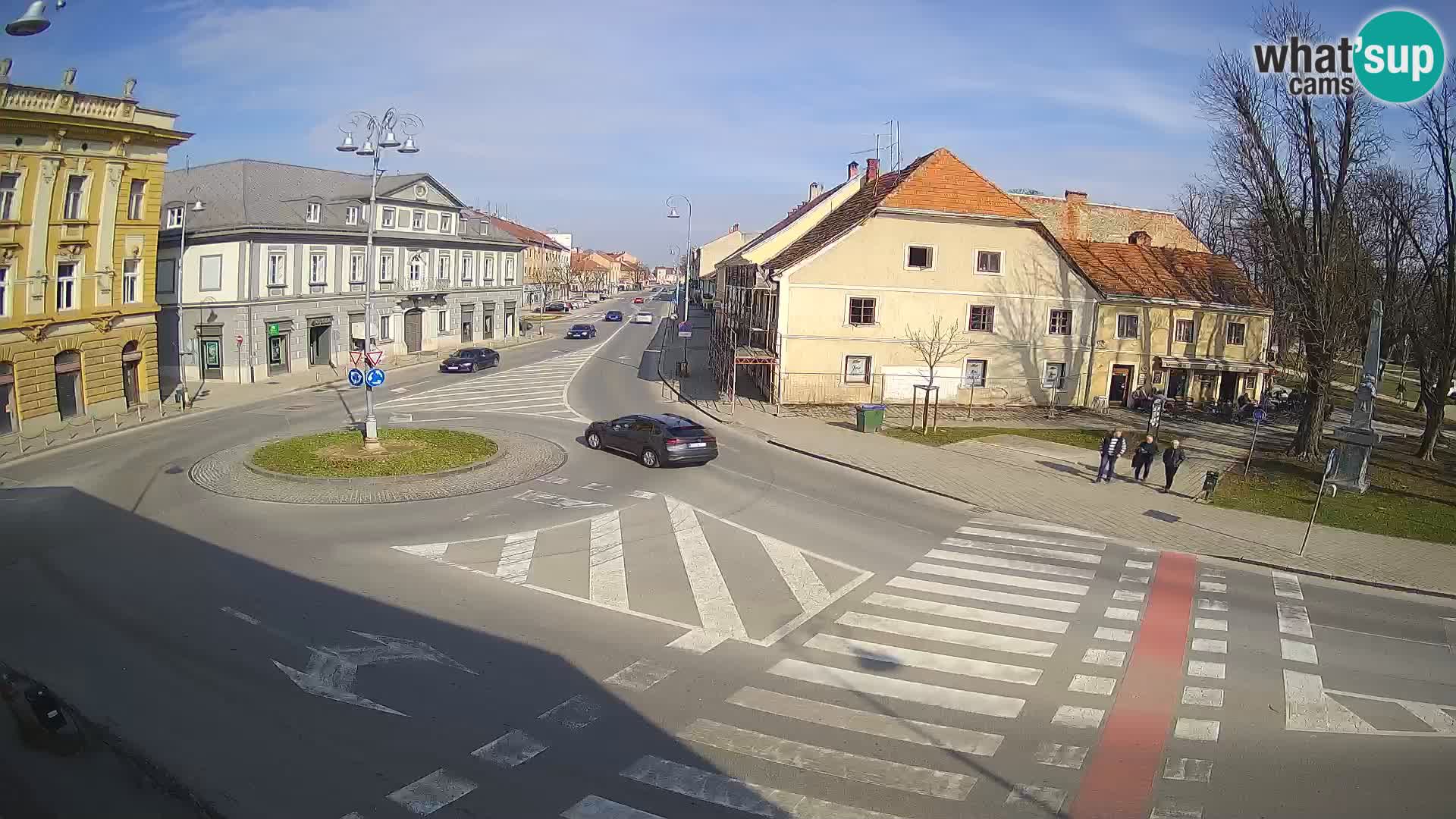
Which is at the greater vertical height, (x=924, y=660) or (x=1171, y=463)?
(x=1171, y=463)

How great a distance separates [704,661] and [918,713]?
289cm

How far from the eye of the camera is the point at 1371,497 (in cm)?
2316

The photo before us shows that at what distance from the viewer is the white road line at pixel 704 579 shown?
12719mm

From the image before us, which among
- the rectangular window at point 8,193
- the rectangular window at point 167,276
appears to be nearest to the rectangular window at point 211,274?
the rectangular window at point 167,276

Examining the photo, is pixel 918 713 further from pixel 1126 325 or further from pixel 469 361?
pixel 469 361

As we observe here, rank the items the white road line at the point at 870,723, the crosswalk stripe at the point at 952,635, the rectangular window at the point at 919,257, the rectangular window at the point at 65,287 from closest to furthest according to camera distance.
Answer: the white road line at the point at 870,723, the crosswalk stripe at the point at 952,635, the rectangular window at the point at 65,287, the rectangular window at the point at 919,257

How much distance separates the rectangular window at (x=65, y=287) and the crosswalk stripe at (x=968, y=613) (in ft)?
94.9

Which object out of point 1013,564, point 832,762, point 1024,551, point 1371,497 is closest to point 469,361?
point 1024,551

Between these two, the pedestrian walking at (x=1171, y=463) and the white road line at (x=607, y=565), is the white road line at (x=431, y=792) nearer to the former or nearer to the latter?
the white road line at (x=607, y=565)

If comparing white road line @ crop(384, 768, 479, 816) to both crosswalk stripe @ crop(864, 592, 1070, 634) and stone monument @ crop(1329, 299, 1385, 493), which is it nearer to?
crosswalk stripe @ crop(864, 592, 1070, 634)

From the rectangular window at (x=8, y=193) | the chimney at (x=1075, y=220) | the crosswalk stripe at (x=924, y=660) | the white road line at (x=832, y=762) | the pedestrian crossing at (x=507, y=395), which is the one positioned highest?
the chimney at (x=1075, y=220)

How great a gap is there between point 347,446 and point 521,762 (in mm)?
17410

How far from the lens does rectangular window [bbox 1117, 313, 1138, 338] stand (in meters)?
37.8

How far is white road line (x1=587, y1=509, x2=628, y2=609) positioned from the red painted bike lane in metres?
7.03
